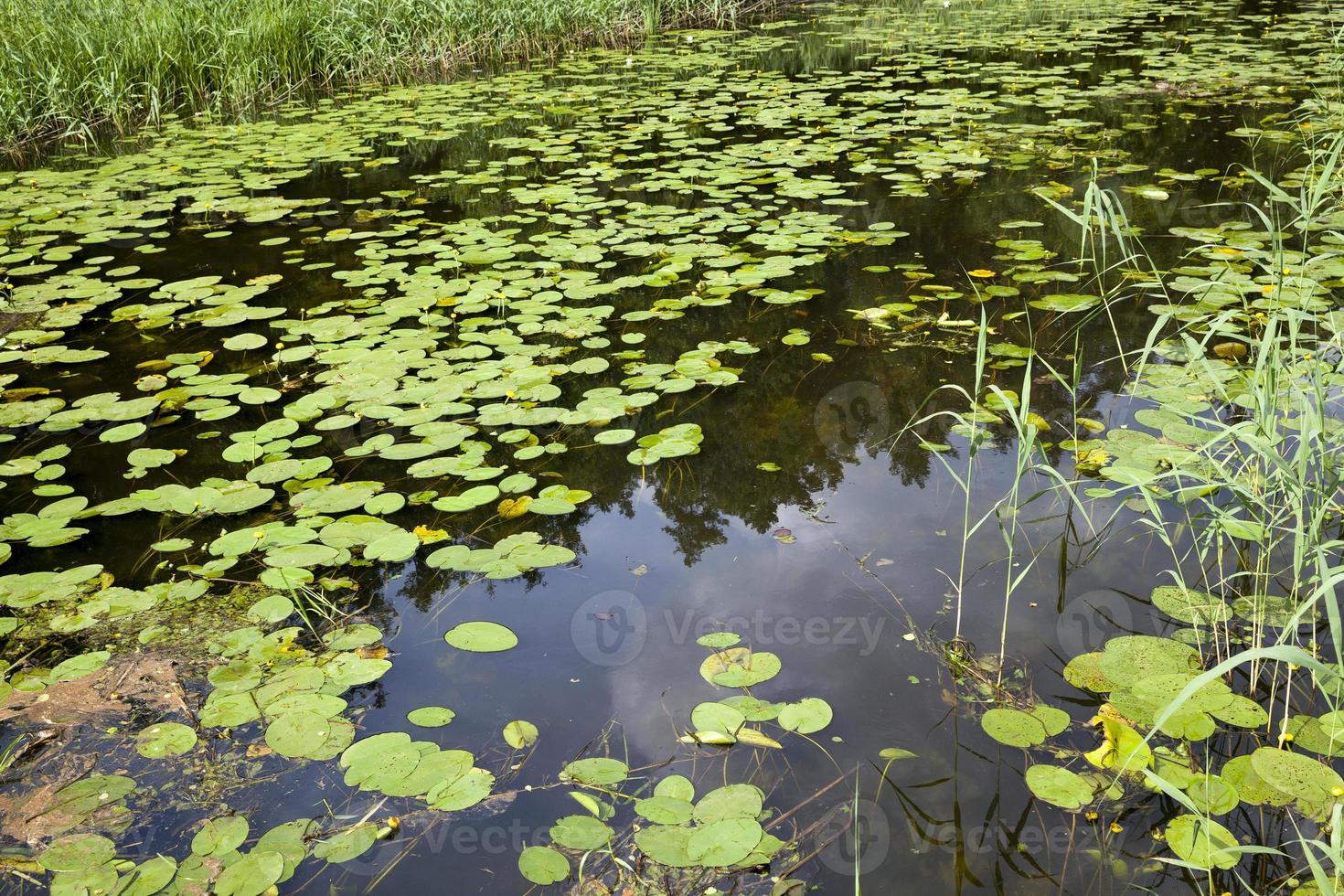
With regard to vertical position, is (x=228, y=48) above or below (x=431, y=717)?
above

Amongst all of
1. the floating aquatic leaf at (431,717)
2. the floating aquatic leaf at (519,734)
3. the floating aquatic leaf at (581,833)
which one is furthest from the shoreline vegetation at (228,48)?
the floating aquatic leaf at (581,833)

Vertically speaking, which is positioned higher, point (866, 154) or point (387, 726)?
point (866, 154)

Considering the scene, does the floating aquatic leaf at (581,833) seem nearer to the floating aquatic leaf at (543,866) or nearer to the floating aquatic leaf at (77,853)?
the floating aquatic leaf at (543,866)

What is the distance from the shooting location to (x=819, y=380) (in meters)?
3.07

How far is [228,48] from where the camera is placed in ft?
24.2

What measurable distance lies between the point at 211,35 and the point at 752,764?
8.10 metres

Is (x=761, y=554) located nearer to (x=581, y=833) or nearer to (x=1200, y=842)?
(x=581, y=833)

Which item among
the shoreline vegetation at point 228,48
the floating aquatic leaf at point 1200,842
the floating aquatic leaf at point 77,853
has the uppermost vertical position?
the shoreline vegetation at point 228,48

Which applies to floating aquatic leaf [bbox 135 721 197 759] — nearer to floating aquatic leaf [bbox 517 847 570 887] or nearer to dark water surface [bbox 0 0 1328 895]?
dark water surface [bbox 0 0 1328 895]

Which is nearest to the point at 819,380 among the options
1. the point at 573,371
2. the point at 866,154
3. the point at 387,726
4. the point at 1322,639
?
the point at 573,371

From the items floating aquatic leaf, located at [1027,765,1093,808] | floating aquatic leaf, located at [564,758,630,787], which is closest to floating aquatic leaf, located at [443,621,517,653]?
floating aquatic leaf, located at [564,758,630,787]

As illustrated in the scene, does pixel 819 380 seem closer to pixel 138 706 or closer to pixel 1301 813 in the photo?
pixel 1301 813

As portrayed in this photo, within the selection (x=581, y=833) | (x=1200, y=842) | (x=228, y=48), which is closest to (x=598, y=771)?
(x=581, y=833)

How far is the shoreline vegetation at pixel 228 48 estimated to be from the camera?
259 inches
